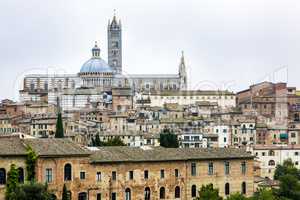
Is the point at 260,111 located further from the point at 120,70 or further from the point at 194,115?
the point at 120,70

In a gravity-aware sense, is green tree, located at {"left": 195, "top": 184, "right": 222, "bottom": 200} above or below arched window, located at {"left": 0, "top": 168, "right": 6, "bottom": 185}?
below

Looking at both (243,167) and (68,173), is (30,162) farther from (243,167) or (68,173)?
(243,167)

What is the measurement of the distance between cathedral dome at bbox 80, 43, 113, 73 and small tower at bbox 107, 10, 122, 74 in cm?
1587

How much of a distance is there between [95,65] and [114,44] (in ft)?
63.1

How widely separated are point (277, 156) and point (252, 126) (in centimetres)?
1423

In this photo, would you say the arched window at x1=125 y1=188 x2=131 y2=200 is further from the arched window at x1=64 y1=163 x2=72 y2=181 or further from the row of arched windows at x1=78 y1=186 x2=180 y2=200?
the arched window at x1=64 y1=163 x2=72 y2=181

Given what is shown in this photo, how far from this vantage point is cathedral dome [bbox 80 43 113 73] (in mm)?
137000

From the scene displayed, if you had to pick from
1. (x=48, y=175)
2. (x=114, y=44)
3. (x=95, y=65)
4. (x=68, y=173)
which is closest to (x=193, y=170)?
(x=68, y=173)

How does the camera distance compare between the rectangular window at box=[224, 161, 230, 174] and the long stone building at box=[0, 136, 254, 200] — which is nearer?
the long stone building at box=[0, 136, 254, 200]

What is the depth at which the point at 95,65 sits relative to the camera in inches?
5433

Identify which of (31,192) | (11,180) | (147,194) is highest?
(11,180)

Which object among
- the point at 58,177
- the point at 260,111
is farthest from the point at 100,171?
the point at 260,111

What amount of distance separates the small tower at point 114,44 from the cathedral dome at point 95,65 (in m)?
15.9

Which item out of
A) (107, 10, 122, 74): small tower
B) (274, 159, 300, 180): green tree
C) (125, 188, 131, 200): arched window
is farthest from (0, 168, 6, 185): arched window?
(107, 10, 122, 74): small tower
